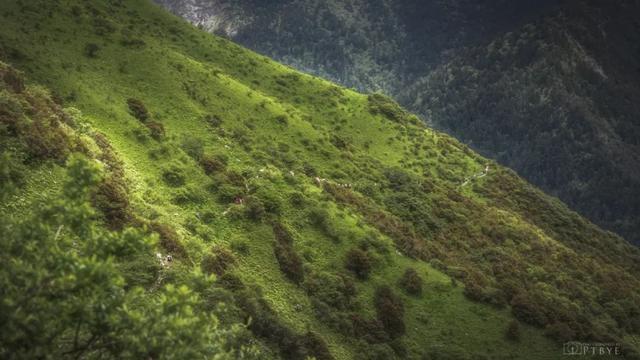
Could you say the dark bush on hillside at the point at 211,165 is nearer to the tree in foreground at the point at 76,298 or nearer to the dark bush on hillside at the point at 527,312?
the tree in foreground at the point at 76,298

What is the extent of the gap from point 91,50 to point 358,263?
47.1m

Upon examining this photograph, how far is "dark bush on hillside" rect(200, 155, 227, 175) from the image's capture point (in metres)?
61.4

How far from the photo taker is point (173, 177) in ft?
182

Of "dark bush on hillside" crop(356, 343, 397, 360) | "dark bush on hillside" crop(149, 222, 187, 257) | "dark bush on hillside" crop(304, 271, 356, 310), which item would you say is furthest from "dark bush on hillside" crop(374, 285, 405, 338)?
"dark bush on hillside" crop(149, 222, 187, 257)

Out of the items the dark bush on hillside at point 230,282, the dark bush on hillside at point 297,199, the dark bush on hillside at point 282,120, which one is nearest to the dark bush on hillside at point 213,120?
the dark bush on hillside at point 282,120

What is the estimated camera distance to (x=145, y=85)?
75.4 m

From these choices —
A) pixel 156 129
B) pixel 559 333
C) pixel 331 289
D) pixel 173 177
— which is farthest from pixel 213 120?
pixel 559 333

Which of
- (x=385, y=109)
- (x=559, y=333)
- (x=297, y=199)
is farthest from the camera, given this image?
(x=385, y=109)

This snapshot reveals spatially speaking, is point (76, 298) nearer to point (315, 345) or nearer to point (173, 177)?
point (315, 345)

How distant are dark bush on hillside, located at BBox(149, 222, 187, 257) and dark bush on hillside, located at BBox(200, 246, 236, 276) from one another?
2163mm

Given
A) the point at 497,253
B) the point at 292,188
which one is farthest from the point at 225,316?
the point at 497,253

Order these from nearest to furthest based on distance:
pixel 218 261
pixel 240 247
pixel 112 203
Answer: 1. pixel 112 203
2. pixel 218 261
3. pixel 240 247

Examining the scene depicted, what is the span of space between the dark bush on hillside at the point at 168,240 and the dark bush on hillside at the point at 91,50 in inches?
1619

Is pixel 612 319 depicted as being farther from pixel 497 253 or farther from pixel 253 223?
pixel 253 223
